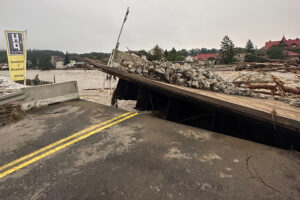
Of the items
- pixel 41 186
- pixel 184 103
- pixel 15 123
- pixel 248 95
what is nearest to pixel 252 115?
pixel 184 103

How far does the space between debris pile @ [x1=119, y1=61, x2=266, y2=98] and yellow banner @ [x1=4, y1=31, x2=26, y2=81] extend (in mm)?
6468

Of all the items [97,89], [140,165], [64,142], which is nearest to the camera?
[140,165]

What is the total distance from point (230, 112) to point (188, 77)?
3192 millimetres

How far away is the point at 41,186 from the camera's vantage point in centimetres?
244

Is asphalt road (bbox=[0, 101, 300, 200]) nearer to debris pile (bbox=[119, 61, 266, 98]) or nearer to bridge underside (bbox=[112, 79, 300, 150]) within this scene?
bridge underside (bbox=[112, 79, 300, 150])

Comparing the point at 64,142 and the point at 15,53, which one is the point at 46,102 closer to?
the point at 64,142

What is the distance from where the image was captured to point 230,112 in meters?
3.90

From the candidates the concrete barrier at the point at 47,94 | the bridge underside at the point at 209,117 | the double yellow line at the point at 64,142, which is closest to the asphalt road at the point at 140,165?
the double yellow line at the point at 64,142

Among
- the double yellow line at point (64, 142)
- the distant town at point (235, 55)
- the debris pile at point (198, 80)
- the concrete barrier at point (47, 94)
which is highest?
the distant town at point (235, 55)

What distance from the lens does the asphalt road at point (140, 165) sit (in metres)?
2.29

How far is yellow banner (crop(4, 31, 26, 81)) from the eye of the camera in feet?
28.2

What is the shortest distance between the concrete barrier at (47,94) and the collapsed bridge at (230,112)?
1.82 metres

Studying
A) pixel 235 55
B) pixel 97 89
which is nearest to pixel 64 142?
pixel 97 89

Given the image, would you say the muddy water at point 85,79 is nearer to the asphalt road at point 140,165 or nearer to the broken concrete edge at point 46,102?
the broken concrete edge at point 46,102
